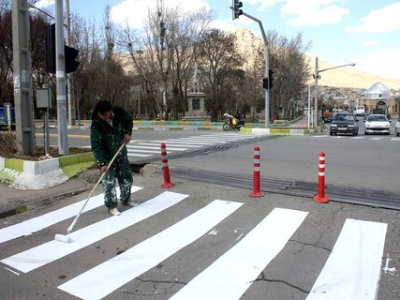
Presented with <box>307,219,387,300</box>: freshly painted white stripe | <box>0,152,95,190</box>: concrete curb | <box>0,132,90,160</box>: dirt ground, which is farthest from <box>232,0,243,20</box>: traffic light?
<box>307,219,387,300</box>: freshly painted white stripe

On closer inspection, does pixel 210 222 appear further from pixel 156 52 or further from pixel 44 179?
pixel 156 52

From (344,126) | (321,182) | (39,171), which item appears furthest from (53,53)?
(344,126)

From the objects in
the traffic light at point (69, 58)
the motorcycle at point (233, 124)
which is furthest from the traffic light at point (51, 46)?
the motorcycle at point (233, 124)

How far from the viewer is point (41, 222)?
20.3 ft

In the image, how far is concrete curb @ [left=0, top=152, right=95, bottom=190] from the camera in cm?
836

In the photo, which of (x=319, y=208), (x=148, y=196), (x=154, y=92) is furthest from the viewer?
(x=154, y=92)

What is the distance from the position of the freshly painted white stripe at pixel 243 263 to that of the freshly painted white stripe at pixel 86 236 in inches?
70.8

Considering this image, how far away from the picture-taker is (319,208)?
6418mm

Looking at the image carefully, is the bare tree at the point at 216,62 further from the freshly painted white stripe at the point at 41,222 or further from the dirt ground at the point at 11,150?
the freshly painted white stripe at the point at 41,222

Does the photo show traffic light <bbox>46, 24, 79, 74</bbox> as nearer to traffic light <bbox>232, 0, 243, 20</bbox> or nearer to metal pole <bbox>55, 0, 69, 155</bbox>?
metal pole <bbox>55, 0, 69, 155</bbox>

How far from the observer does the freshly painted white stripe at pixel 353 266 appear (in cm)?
374

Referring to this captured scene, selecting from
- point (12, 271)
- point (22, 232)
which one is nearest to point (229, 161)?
point (22, 232)

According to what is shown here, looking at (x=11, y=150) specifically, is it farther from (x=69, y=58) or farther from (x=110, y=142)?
(x=110, y=142)

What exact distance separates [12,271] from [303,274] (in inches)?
125
